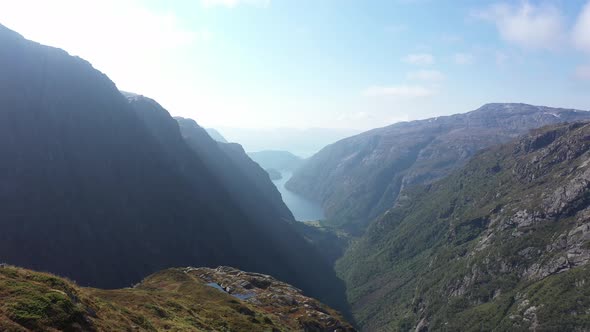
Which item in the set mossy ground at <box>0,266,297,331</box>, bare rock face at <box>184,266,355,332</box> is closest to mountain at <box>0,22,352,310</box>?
bare rock face at <box>184,266,355,332</box>

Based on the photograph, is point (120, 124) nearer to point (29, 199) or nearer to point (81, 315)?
point (29, 199)

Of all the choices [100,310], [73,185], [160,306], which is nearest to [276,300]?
[160,306]

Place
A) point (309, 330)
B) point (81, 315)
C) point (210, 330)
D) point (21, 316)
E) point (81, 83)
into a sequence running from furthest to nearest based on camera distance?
point (81, 83), point (309, 330), point (210, 330), point (81, 315), point (21, 316)

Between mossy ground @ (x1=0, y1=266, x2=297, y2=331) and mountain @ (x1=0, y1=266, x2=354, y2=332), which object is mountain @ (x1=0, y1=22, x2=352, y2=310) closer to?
mountain @ (x1=0, y1=266, x2=354, y2=332)

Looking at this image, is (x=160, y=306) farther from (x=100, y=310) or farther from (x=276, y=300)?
(x=276, y=300)

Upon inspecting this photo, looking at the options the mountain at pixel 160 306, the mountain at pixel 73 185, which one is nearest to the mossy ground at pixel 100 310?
the mountain at pixel 160 306

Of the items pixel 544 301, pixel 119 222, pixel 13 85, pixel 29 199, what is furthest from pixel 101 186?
pixel 544 301

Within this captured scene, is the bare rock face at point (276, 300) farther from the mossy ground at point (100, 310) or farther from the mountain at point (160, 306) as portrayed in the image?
the mossy ground at point (100, 310)
